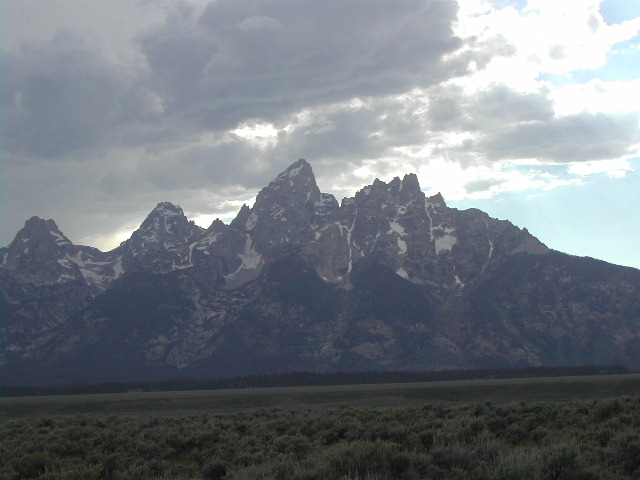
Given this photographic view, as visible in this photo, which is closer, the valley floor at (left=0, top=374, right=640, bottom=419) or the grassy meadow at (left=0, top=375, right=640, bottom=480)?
the grassy meadow at (left=0, top=375, right=640, bottom=480)

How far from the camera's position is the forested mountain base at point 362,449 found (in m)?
17.9

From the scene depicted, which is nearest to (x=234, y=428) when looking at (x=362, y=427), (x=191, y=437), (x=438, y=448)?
(x=191, y=437)

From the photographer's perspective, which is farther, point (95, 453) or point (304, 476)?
point (95, 453)

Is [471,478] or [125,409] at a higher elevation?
[471,478]

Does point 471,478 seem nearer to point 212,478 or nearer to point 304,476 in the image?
point 304,476

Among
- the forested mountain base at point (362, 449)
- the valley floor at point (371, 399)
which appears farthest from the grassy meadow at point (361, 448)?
the valley floor at point (371, 399)

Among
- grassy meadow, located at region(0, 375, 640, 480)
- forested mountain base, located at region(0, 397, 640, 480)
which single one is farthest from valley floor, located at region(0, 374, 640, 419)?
forested mountain base, located at region(0, 397, 640, 480)

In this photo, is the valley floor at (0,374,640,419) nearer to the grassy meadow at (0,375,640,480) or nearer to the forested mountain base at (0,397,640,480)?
the grassy meadow at (0,375,640,480)

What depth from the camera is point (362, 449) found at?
63.0 feet

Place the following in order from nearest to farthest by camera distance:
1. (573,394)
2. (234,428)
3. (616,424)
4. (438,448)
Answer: (438,448), (616,424), (234,428), (573,394)

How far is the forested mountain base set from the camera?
1789 centimetres

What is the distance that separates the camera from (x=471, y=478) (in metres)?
17.2

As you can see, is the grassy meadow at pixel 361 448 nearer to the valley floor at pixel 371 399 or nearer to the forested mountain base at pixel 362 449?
the forested mountain base at pixel 362 449

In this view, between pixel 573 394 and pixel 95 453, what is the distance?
68.8 meters
